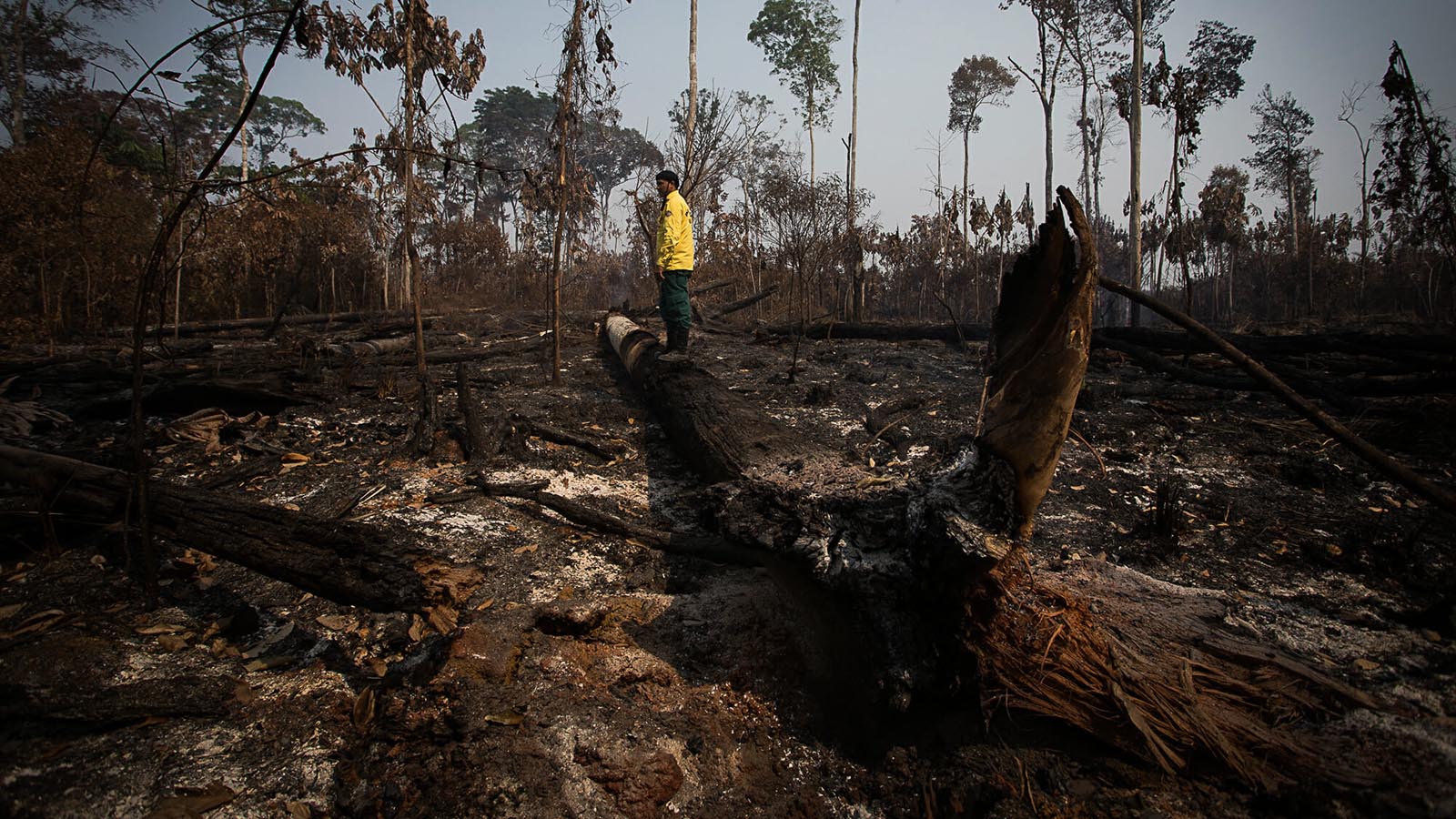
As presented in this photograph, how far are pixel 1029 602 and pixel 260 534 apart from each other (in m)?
3.00

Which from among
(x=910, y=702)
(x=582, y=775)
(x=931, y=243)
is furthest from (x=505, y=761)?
(x=931, y=243)

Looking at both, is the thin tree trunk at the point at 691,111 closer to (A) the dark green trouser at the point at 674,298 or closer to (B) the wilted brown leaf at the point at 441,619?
(A) the dark green trouser at the point at 674,298

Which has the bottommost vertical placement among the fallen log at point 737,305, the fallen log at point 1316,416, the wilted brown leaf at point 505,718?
the wilted brown leaf at point 505,718

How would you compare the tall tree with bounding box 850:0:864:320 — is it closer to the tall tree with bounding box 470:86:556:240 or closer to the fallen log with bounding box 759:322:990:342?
the fallen log with bounding box 759:322:990:342

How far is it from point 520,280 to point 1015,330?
19462 millimetres

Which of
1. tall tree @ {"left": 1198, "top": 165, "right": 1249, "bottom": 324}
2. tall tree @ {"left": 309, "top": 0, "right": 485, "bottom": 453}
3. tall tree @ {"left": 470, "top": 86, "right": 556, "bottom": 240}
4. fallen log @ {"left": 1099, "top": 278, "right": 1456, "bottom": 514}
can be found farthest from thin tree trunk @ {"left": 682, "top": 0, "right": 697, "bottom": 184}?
tall tree @ {"left": 470, "top": 86, "right": 556, "bottom": 240}

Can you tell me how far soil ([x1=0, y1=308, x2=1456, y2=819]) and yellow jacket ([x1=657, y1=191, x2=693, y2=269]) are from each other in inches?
111

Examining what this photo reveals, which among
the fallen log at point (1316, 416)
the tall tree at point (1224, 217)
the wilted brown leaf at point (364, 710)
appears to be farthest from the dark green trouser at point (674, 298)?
the tall tree at point (1224, 217)

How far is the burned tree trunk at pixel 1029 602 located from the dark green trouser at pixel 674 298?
4.23m

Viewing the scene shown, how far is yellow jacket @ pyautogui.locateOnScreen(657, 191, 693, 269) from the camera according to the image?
249 inches

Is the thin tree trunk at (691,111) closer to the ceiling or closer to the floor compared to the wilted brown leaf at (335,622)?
closer to the ceiling

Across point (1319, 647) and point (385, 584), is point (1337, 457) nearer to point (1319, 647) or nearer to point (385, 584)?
point (1319, 647)

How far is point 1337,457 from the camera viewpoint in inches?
165

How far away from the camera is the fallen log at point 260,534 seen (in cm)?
225
